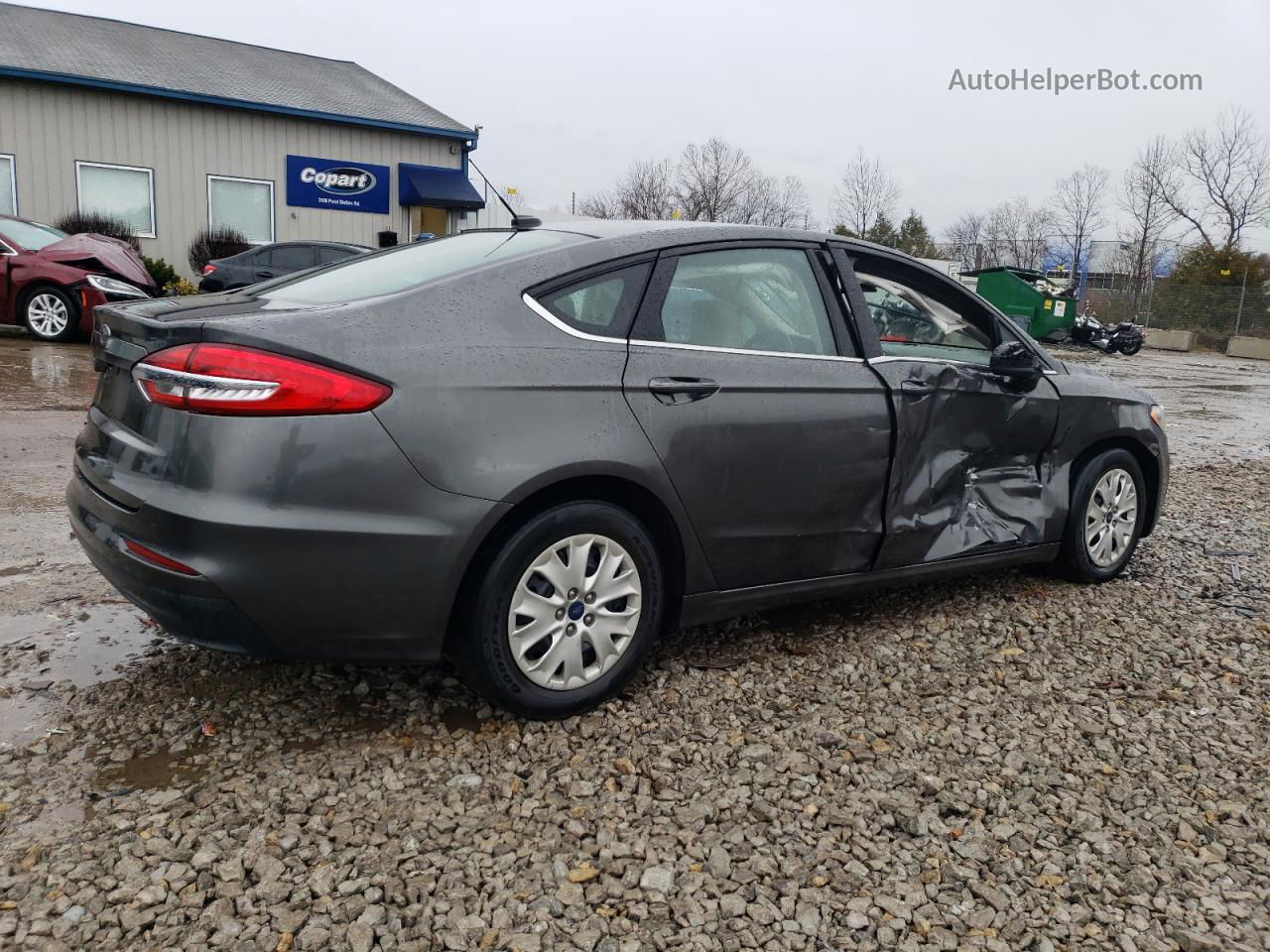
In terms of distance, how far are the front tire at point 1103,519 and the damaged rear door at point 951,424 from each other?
6.3 inches

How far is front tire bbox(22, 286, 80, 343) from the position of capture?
1216 cm

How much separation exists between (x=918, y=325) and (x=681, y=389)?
53.5 inches

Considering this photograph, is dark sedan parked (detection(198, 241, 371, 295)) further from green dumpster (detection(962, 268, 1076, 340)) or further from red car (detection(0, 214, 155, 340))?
green dumpster (detection(962, 268, 1076, 340))

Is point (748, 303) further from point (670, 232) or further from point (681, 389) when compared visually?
point (681, 389)

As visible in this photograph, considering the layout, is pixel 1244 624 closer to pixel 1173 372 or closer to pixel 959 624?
pixel 959 624

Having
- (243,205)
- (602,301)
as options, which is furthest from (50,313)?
(602,301)

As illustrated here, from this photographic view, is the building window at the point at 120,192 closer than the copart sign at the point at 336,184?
Yes

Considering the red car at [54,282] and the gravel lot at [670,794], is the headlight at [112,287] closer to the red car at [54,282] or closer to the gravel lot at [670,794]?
the red car at [54,282]

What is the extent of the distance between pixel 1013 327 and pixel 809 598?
168 cm

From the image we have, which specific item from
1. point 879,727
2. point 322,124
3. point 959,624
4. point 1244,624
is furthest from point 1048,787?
point 322,124

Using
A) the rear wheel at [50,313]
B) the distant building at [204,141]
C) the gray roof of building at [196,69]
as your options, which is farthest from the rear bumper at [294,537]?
the gray roof of building at [196,69]

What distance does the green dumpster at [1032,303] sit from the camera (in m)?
24.7

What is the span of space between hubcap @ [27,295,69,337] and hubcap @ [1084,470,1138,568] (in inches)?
473

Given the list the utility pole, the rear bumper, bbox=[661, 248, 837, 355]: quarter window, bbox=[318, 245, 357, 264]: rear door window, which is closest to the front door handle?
bbox=[661, 248, 837, 355]: quarter window
